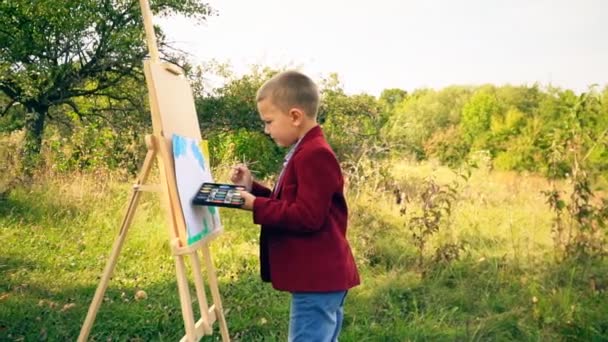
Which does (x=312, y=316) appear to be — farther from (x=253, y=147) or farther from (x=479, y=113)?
(x=479, y=113)

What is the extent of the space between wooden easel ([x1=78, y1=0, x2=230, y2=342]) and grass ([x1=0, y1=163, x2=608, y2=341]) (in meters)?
0.71

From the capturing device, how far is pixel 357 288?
12.5ft

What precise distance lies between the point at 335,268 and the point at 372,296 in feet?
6.12

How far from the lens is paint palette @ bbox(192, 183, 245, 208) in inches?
73.6

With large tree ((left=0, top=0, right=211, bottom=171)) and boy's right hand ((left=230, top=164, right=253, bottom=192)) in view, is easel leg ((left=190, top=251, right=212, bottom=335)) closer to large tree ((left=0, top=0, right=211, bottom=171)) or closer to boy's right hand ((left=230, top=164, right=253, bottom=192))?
boy's right hand ((left=230, top=164, right=253, bottom=192))

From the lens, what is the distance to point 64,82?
9.47 metres

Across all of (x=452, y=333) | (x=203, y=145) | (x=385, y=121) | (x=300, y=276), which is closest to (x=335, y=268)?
(x=300, y=276)

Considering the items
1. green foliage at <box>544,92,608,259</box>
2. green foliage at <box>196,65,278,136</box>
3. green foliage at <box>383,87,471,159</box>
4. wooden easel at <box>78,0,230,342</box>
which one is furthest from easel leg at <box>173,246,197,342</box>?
green foliage at <box>196,65,278,136</box>

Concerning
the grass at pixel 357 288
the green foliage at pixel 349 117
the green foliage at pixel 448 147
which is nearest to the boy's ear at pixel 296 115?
the grass at pixel 357 288

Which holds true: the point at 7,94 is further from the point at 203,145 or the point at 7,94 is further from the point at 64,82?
the point at 203,145

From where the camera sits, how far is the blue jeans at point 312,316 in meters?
1.87

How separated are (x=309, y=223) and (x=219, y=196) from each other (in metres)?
0.39

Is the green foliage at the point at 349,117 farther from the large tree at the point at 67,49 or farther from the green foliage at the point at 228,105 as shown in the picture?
the large tree at the point at 67,49

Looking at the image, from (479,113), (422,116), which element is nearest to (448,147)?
(479,113)
